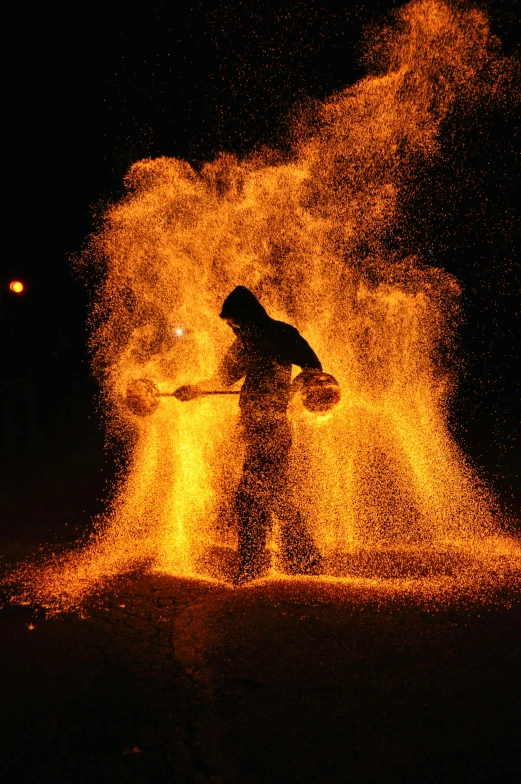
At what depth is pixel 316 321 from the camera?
7.54 metres

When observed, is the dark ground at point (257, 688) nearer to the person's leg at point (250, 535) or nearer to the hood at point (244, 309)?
the person's leg at point (250, 535)

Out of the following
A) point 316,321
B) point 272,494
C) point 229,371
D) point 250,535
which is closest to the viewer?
point 250,535

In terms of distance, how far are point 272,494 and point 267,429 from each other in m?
0.44

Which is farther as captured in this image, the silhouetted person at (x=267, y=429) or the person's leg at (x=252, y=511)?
the silhouetted person at (x=267, y=429)

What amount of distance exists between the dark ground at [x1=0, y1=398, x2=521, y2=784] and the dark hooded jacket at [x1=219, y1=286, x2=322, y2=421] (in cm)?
120

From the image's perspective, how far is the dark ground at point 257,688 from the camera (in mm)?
2578

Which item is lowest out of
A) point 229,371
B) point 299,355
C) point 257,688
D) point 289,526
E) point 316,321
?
point 257,688

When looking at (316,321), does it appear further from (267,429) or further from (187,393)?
(267,429)

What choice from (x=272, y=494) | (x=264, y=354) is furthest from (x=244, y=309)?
(x=272, y=494)

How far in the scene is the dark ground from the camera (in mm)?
2578

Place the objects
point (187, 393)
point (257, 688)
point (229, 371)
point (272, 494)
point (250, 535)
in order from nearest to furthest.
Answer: point (257, 688) < point (250, 535) < point (272, 494) < point (229, 371) < point (187, 393)

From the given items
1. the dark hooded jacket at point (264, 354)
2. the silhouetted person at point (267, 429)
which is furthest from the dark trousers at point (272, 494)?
the dark hooded jacket at point (264, 354)

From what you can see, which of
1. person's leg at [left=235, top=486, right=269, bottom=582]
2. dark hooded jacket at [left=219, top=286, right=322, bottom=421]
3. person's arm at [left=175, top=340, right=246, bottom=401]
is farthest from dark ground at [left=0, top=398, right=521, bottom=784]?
person's arm at [left=175, top=340, right=246, bottom=401]

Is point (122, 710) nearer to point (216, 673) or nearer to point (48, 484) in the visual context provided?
point (216, 673)
